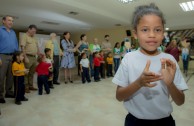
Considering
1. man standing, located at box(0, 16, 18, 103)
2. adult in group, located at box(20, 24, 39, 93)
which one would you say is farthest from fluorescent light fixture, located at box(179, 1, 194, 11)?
man standing, located at box(0, 16, 18, 103)

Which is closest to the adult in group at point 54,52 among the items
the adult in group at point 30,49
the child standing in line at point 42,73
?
the adult in group at point 30,49

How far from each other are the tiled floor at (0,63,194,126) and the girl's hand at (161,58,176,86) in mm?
→ 1620

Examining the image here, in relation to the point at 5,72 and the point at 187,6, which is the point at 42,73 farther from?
the point at 187,6

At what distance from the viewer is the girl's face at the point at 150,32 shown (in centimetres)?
79

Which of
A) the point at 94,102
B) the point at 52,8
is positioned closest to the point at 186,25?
the point at 52,8

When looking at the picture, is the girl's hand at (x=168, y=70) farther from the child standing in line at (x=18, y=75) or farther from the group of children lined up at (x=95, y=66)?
the group of children lined up at (x=95, y=66)

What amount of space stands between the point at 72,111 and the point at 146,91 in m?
1.96

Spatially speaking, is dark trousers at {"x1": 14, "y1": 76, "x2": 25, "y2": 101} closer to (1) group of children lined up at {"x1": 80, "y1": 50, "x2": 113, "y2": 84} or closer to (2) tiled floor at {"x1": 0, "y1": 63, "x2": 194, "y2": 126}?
(2) tiled floor at {"x1": 0, "y1": 63, "x2": 194, "y2": 126}

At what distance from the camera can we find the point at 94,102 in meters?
3.03

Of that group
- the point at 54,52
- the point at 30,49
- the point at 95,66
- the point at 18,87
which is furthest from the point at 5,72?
the point at 95,66

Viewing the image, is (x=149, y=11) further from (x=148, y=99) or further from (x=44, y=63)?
(x=44, y=63)

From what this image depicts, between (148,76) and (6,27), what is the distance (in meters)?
3.01

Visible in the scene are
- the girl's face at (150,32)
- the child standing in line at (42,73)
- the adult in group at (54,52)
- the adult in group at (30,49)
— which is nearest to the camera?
the girl's face at (150,32)

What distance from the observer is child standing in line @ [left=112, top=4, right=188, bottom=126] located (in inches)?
31.5
